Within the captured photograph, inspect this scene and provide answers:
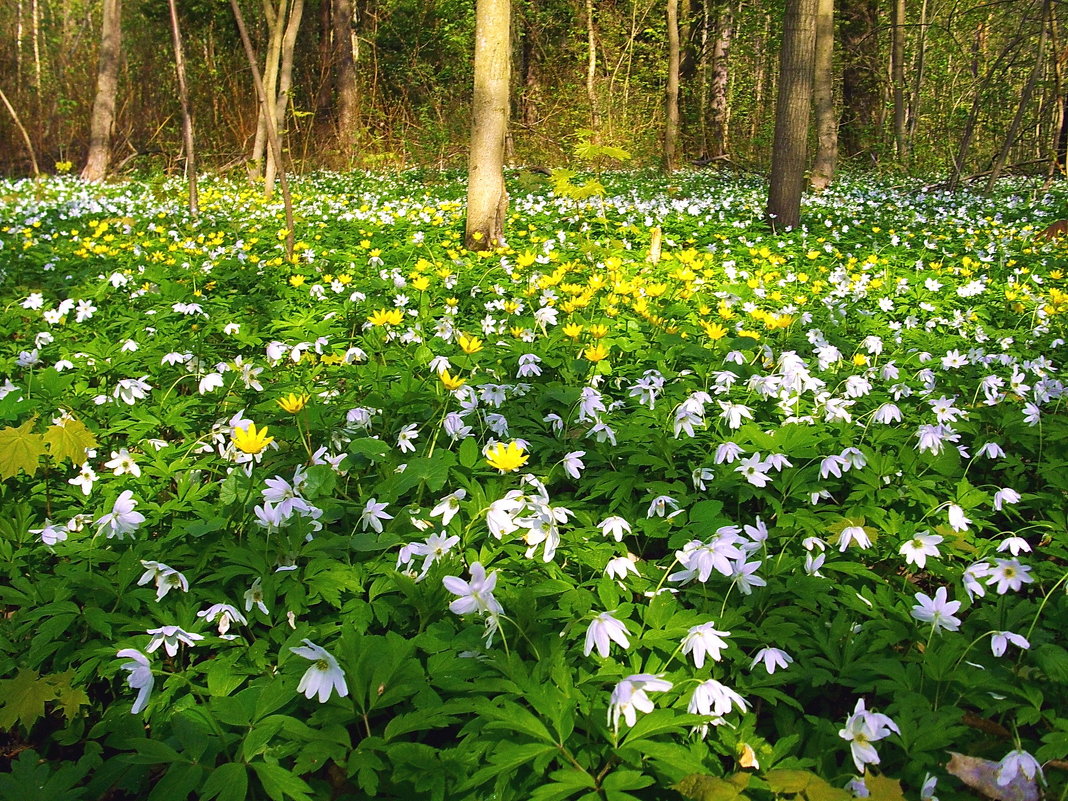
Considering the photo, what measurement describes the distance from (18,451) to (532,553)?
4.83 feet

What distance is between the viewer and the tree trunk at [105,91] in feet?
39.0

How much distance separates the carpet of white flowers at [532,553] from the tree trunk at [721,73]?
44.7 feet

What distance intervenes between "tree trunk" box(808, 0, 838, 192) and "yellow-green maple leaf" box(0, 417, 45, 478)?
10.5 metres

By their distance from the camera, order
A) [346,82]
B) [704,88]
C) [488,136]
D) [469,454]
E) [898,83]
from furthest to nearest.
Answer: [704,88], [346,82], [898,83], [488,136], [469,454]

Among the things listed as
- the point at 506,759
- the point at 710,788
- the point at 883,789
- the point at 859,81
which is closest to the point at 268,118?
the point at 506,759

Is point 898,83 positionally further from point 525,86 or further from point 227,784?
point 227,784

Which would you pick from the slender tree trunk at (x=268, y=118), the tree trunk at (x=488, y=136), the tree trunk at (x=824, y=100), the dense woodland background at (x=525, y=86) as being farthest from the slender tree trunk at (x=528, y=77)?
the slender tree trunk at (x=268, y=118)

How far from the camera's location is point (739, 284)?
4.46 m

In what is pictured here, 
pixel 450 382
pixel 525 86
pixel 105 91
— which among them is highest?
pixel 525 86

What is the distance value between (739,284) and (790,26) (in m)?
3.53

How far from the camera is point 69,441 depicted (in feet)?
6.73

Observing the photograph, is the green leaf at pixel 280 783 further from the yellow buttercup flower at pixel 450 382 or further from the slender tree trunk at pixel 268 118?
the slender tree trunk at pixel 268 118

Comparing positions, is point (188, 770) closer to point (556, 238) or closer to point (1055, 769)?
point (1055, 769)

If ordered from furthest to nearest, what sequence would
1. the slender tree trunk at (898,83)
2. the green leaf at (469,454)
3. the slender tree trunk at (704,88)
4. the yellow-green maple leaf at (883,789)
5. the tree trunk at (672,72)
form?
1. the slender tree trunk at (704,88)
2. the slender tree trunk at (898,83)
3. the tree trunk at (672,72)
4. the green leaf at (469,454)
5. the yellow-green maple leaf at (883,789)
